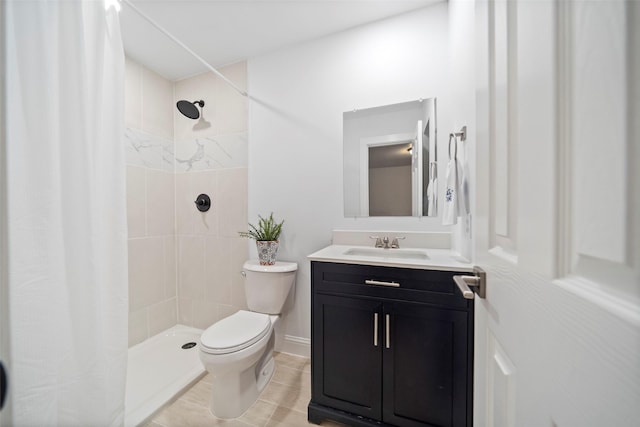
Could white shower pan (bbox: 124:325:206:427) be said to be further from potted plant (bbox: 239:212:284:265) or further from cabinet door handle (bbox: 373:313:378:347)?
cabinet door handle (bbox: 373:313:378:347)

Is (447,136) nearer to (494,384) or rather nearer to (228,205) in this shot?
(494,384)

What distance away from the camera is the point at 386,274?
109 centimetres

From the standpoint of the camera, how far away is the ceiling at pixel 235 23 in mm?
1415

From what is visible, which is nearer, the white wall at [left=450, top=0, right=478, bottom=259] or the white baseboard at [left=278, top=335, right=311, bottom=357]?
the white wall at [left=450, top=0, right=478, bottom=259]

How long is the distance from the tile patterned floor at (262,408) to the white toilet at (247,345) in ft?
0.15

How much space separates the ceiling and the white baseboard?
→ 2280 mm

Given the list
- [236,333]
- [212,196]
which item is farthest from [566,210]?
[212,196]

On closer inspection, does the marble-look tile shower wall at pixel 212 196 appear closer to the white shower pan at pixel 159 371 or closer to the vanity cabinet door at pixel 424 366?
the white shower pan at pixel 159 371

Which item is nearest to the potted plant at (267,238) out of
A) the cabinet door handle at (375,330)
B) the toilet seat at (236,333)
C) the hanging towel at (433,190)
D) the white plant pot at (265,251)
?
the white plant pot at (265,251)

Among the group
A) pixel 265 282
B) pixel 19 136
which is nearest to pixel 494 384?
pixel 19 136

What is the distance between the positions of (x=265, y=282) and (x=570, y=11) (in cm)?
166


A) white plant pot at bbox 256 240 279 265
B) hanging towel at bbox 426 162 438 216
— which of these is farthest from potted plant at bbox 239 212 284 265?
hanging towel at bbox 426 162 438 216

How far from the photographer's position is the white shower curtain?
53 centimetres

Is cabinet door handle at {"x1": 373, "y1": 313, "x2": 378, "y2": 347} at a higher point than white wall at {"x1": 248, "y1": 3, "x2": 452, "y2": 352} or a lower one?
lower
